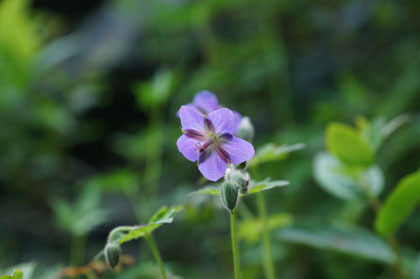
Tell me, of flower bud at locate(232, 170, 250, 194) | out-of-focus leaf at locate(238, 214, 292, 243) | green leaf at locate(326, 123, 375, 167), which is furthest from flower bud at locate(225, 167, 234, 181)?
out-of-focus leaf at locate(238, 214, 292, 243)

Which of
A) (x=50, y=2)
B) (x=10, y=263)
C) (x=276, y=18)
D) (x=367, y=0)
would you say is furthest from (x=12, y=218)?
(x=50, y=2)

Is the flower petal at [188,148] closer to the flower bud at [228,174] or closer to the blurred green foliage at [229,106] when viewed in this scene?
the flower bud at [228,174]

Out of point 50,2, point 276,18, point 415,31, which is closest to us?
point 415,31

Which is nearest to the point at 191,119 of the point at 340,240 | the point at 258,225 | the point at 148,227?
the point at 148,227

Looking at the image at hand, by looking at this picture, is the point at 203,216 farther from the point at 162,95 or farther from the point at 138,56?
the point at 138,56

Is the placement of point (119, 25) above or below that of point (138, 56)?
above

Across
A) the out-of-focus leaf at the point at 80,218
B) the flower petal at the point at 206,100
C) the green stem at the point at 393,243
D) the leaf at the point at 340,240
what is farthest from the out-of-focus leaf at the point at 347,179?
the out-of-focus leaf at the point at 80,218

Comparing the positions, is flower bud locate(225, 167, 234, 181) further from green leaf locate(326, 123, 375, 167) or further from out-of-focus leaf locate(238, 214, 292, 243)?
out-of-focus leaf locate(238, 214, 292, 243)
